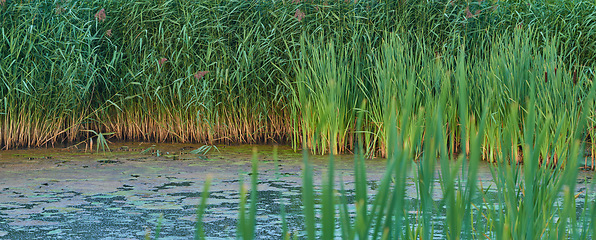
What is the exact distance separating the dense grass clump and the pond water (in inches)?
11.5

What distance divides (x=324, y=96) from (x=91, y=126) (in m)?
2.03

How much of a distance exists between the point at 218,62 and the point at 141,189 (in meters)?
1.78

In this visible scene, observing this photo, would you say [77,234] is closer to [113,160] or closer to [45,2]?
[113,160]

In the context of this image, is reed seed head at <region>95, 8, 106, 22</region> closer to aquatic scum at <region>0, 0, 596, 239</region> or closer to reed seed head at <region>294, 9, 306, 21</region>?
aquatic scum at <region>0, 0, 596, 239</region>

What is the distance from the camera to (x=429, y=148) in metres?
1.10

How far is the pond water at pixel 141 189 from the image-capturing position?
119 inches

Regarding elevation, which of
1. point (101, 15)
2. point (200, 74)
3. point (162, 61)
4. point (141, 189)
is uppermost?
point (101, 15)

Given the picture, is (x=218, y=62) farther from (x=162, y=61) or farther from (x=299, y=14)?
(x=299, y=14)

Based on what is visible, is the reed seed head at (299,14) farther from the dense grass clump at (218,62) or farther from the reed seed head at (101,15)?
the reed seed head at (101,15)

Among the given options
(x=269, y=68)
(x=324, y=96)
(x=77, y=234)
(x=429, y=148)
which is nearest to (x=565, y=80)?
(x=324, y=96)

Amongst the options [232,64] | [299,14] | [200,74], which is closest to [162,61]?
[200,74]

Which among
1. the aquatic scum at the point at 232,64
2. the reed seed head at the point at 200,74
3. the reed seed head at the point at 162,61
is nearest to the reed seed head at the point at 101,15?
the aquatic scum at the point at 232,64

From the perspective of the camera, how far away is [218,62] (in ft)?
17.6

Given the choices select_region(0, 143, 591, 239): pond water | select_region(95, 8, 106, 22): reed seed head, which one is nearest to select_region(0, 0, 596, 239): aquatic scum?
select_region(95, 8, 106, 22): reed seed head
